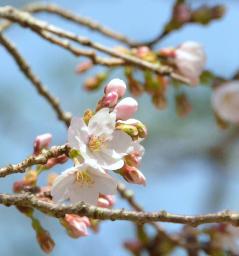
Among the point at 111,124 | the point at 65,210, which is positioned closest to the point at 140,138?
the point at 111,124

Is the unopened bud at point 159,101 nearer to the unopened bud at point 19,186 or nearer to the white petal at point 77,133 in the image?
the unopened bud at point 19,186

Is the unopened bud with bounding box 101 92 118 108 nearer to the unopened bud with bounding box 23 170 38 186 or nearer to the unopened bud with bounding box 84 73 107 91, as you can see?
the unopened bud with bounding box 23 170 38 186

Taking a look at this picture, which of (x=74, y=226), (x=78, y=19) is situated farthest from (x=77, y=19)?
(x=74, y=226)

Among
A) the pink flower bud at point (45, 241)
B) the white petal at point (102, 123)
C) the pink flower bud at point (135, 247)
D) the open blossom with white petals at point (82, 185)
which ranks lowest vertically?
the pink flower bud at point (45, 241)

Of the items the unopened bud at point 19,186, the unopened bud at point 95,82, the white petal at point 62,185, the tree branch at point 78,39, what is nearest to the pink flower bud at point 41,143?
the white petal at point 62,185

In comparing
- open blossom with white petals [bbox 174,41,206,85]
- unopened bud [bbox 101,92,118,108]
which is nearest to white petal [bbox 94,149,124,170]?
unopened bud [bbox 101,92,118,108]

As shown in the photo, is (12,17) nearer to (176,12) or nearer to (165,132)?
(176,12)

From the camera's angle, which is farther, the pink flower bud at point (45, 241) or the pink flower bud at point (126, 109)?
the pink flower bud at point (45, 241)

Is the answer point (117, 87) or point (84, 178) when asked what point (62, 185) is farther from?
point (117, 87)

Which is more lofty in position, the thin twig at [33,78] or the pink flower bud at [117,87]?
the thin twig at [33,78]
